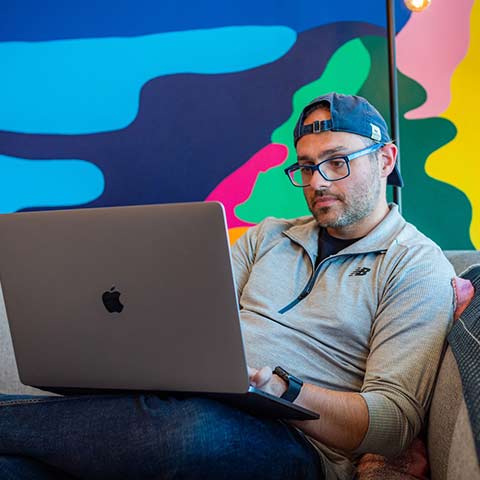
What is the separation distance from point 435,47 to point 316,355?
1238 millimetres

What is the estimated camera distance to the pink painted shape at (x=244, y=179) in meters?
2.13

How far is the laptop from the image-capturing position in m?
0.90

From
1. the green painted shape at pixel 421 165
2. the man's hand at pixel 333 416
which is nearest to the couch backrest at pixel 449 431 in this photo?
the man's hand at pixel 333 416

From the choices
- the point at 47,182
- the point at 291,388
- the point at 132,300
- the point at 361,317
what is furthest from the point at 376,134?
the point at 47,182

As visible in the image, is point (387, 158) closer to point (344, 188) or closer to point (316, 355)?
point (344, 188)

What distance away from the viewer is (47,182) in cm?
224

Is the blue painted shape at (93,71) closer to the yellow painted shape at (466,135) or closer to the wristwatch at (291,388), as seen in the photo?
the yellow painted shape at (466,135)

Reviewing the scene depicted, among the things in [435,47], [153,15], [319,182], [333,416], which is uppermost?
[153,15]

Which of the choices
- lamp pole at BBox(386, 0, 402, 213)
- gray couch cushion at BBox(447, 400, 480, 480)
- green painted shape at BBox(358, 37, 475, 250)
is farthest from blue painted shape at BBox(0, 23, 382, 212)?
gray couch cushion at BBox(447, 400, 480, 480)

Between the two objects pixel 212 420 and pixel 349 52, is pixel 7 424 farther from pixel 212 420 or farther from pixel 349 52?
pixel 349 52

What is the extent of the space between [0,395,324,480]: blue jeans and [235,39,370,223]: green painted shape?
118cm

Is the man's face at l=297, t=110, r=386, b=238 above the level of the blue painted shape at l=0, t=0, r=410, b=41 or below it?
below

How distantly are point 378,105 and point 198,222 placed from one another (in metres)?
1.35

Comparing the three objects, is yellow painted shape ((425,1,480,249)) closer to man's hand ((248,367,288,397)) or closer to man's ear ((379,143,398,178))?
man's ear ((379,143,398,178))
